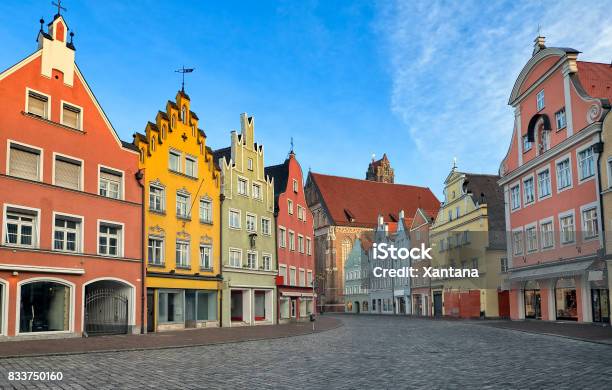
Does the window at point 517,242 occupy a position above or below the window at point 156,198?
below

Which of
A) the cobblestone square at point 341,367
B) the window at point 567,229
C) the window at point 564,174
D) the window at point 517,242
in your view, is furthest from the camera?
the window at point 517,242

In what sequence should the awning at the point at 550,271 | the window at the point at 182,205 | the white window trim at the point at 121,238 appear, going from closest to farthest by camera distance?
the white window trim at the point at 121,238, the awning at the point at 550,271, the window at the point at 182,205

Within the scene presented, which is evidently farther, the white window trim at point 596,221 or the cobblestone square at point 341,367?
the white window trim at point 596,221

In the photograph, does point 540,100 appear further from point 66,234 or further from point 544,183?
point 66,234

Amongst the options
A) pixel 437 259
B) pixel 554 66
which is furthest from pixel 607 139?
pixel 437 259

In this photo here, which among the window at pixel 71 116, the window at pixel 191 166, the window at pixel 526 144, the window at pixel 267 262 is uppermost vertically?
the window at pixel 526 144

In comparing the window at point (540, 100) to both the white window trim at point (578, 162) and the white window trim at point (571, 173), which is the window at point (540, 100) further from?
the white window trim at point (578, 162)

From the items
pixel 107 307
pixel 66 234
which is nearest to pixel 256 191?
pixel 107 307

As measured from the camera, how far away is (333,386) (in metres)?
12.5

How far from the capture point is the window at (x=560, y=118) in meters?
39.2

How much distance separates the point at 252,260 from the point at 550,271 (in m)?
20.2

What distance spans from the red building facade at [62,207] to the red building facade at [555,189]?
24754mm

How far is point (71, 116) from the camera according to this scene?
99.0ft

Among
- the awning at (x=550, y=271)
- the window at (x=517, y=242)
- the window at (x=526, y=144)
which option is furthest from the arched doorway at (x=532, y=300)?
the window at (x=526, y=144)
